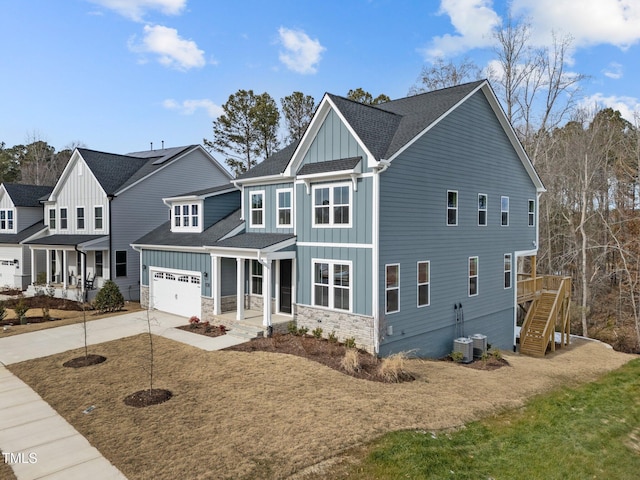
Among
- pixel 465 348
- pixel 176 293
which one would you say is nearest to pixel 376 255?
pixel 465 348

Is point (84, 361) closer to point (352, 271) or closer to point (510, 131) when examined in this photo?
point (352, 271)

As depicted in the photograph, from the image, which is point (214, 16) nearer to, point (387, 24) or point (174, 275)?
point (387, 24)

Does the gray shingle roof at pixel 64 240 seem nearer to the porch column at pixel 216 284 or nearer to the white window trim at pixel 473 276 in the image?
the porch column at pixel 216 284

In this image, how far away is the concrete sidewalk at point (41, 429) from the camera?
249 inches

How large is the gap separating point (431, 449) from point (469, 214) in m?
11.2

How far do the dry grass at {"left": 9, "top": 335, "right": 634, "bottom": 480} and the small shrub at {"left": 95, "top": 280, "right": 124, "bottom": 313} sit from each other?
638 cm

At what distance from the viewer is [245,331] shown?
49.1 feet

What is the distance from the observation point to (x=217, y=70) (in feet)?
69.2

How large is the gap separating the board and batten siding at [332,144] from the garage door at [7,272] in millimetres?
24183

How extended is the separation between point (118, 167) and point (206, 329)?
48.1 ft

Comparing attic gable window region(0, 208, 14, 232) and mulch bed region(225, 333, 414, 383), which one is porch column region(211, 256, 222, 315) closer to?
mulch bed region(225, 333, 414, 383)

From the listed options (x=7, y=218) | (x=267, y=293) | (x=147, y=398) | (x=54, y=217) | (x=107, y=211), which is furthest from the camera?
(x=7, y=218)

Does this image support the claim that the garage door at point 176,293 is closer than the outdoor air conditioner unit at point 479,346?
No

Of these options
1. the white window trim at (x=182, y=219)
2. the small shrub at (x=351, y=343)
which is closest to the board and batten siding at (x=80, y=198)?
the white window trim at (x=182, y=219)
